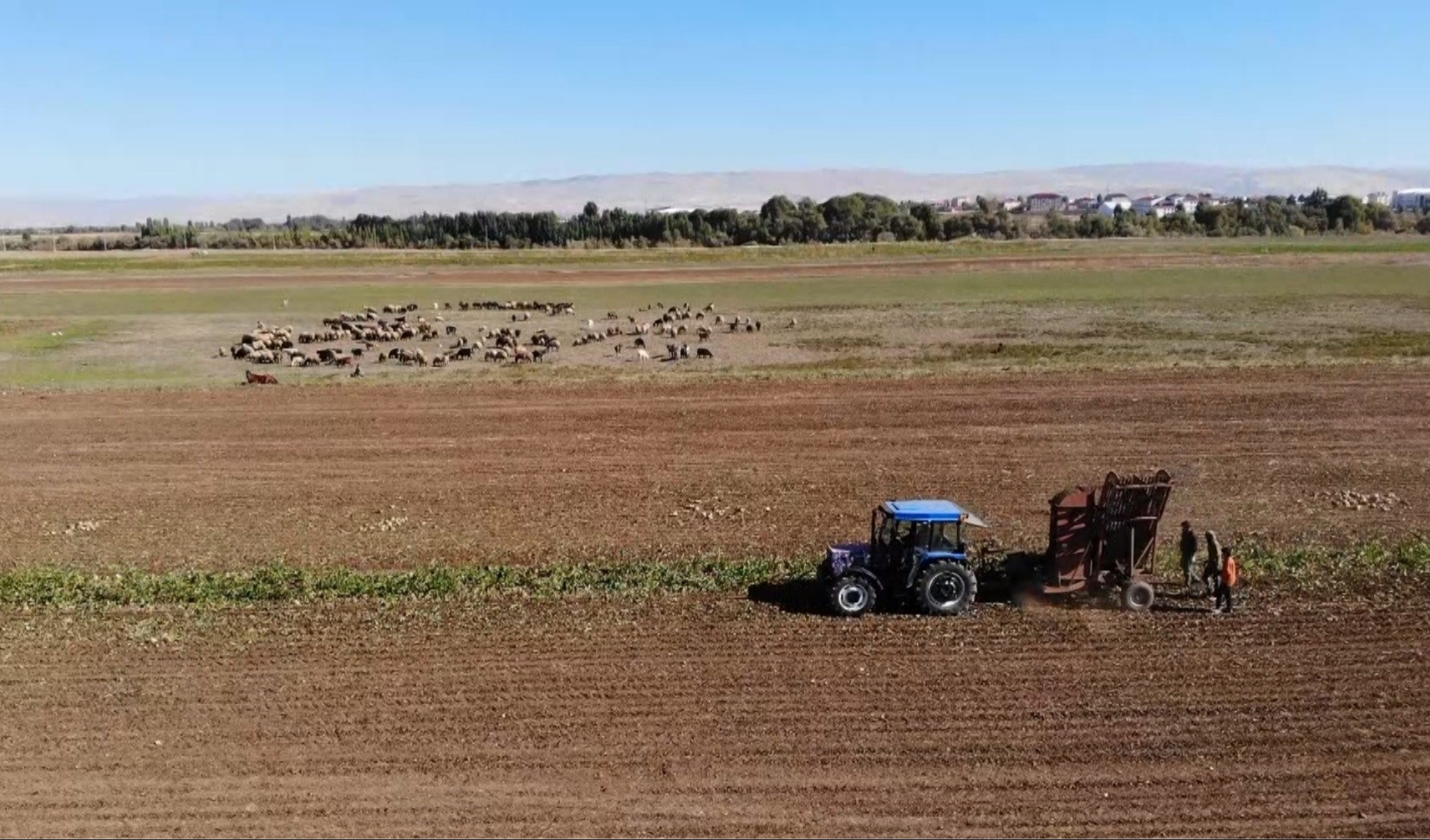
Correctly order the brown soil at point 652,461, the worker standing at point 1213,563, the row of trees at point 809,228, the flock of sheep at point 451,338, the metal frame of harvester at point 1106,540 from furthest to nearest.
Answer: the row of trees at point 809,228, the flock of sheep at point 451,338, the brown soil at point 652,461, the worker standing at point 1213,563, the metal frame of harvester at point 1106,540

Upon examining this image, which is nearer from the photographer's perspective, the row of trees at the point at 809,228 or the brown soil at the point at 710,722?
the brown soil at the point at 710,722

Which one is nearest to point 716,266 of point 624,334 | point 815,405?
point 624,334

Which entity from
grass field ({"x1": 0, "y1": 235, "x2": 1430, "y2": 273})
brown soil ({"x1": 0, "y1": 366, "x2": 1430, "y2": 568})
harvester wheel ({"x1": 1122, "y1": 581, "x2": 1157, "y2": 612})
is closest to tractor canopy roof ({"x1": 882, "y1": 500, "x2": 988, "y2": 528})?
harvester wheel ({"x1": 1122, "y1": 581, "x2": 1157, "y2": 612})

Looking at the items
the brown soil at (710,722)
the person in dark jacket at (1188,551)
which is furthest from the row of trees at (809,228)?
the brown soil at (710,722)

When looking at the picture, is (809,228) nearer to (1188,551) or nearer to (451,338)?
(451,338)

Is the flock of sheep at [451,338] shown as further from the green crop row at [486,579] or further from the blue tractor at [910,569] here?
the blue tractor at [910,569]

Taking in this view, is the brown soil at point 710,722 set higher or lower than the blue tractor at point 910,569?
lower

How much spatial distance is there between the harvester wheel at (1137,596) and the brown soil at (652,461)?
3943 mm

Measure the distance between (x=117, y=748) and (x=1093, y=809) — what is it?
991cm

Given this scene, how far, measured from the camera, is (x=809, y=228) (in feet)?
509

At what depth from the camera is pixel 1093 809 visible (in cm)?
1098

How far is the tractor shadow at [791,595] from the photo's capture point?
642 inches

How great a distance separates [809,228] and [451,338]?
108098 millimetres

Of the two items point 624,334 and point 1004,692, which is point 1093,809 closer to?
point 1004,692
